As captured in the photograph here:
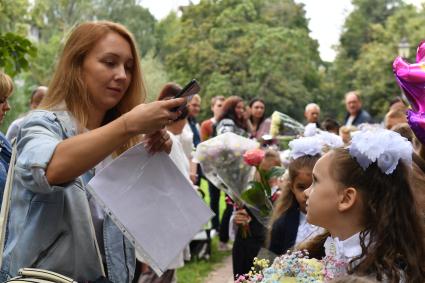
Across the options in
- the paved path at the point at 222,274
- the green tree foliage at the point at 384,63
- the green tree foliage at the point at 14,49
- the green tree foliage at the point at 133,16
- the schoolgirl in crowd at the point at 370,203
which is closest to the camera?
the schoolgirl in crowd at the point at 370,203

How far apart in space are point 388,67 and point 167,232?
48.2 meters

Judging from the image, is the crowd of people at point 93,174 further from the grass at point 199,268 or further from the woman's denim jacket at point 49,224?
the grass at point 199,268

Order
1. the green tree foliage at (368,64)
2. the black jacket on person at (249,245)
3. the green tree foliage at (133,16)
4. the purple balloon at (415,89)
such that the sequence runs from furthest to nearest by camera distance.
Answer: the green tree foliage at (133,16), the green tree foliage at (368,64), the black jacket on person at (249,245), the purple balloon at (415,89)

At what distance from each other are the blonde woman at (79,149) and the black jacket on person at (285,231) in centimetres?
177

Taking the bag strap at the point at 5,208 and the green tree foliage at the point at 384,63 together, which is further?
the green tree foliage at the point at 384,63

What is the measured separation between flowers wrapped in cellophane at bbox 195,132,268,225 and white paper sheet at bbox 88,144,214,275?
311 cm

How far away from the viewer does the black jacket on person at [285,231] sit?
446cm

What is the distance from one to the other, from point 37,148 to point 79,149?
0.16 meters

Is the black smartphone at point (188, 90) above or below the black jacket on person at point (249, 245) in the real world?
above

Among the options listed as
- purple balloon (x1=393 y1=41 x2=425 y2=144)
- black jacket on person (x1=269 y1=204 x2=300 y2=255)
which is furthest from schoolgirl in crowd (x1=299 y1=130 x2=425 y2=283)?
black jacket on person (x1=269 y1=204 x2=300 y2=255)

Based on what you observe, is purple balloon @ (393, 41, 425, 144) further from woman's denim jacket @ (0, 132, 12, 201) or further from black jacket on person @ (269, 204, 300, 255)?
woman's denim jacket @ (0, 132, 12, 201)

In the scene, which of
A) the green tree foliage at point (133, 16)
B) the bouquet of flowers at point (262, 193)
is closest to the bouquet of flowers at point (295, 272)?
the bouquet of flowers at point (262, 193)

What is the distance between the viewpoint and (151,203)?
2.72 meters

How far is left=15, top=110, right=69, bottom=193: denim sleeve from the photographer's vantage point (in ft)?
7.64
